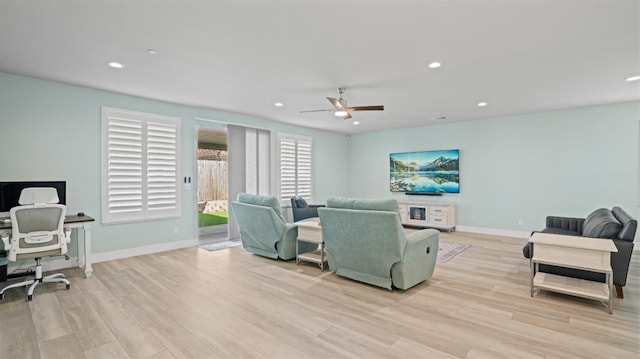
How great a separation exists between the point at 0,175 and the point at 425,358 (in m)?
5.46

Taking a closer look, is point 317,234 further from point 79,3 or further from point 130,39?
point 79,3

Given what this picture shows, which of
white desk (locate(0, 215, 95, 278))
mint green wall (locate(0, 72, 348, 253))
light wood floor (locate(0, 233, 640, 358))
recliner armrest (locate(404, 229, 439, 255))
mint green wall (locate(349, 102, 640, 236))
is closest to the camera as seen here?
light wood floor (locate(0, 233, 640, 358))

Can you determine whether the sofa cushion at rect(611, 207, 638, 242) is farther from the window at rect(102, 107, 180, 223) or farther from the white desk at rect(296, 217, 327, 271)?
the window at rect(102, 107, 180, 223)

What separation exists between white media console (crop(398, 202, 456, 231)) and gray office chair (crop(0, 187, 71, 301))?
6819 millimetres

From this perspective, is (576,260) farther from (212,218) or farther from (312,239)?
(212,218)

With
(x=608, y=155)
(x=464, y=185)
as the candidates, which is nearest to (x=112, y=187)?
(x=464, y=185)

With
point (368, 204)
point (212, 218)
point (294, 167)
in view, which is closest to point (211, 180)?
point (212, 218)

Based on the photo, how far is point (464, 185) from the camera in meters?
7.46

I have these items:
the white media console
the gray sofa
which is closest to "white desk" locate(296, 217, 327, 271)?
the gray sofa

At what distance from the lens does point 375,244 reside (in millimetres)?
3498

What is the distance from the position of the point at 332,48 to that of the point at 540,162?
5.64 m

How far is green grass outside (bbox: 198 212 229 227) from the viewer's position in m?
8.20

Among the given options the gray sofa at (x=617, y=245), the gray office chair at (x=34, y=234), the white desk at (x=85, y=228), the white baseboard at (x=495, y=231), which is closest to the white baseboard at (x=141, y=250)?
the white desk at (x=85, y=228)

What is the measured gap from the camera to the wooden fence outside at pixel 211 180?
27.0 ft
